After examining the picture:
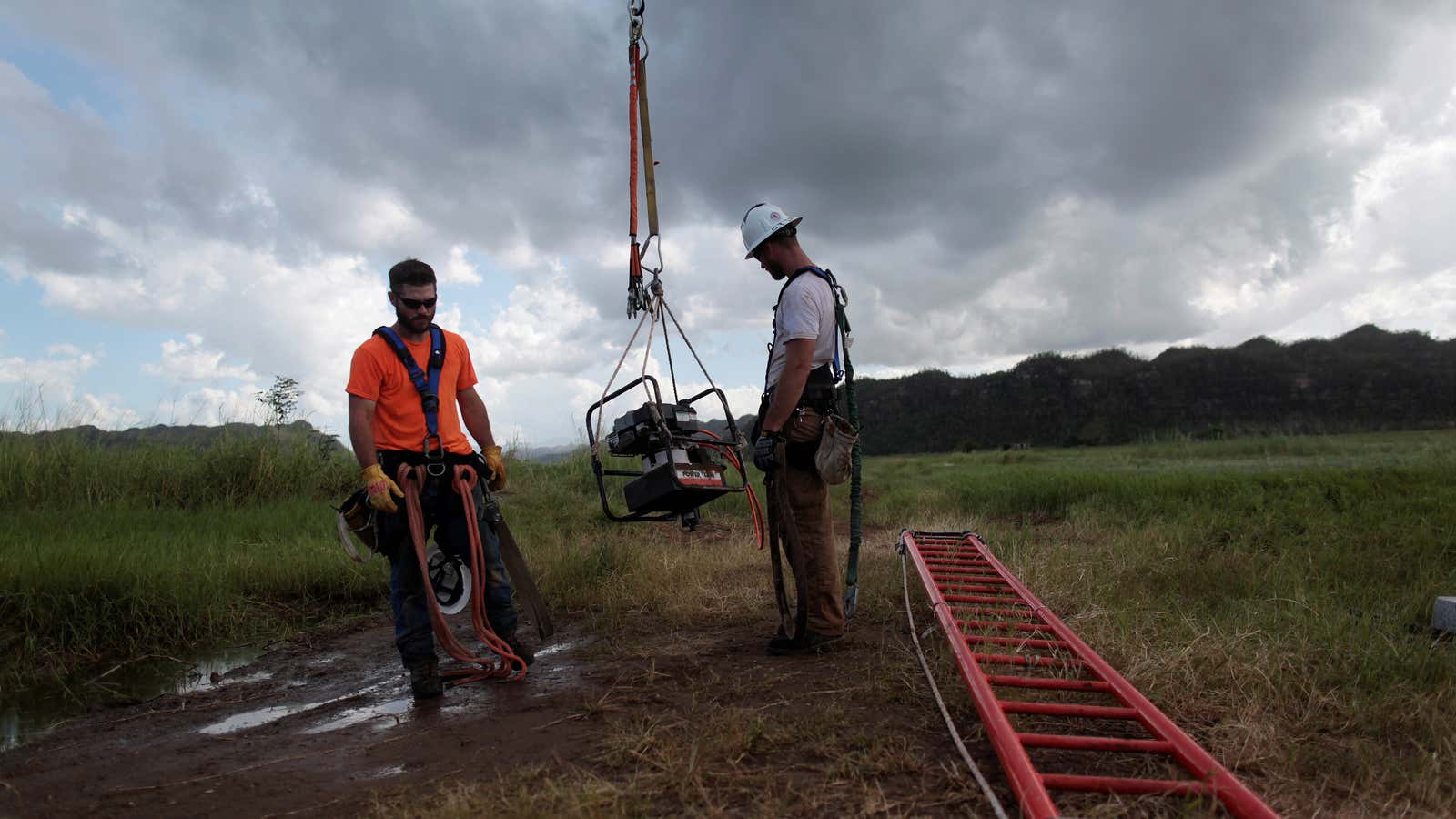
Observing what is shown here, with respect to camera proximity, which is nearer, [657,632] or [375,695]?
[375,695]

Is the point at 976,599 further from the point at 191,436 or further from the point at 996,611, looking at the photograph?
the point at 191,436

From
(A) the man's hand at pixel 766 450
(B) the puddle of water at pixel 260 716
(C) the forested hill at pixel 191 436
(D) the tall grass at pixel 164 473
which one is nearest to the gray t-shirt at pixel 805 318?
(A) the man's hand at pixel 766 450

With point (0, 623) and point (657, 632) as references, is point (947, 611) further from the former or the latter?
point (0, 623)

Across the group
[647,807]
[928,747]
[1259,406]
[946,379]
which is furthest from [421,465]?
[946,379]

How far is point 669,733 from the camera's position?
11.6 feet

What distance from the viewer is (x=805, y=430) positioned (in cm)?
482

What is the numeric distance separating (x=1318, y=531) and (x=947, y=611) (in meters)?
5.35

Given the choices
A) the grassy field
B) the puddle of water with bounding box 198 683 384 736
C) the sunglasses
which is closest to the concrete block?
the grassy field

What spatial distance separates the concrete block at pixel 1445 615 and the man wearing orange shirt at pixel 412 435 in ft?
16.7

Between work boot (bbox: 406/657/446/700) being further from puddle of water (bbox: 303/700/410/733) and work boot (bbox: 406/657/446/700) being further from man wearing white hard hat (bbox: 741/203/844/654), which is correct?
man wearing white hard hat (bbox: 741/203/844/654)

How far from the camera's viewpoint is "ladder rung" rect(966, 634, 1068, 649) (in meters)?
4.41

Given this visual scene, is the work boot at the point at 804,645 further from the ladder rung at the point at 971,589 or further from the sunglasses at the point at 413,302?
the sunglasses at the point at 413,302

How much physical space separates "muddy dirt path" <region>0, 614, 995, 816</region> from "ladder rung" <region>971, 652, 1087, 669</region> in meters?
0.33

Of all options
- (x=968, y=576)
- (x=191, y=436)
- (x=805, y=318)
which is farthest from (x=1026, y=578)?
(x=191, y=436)
